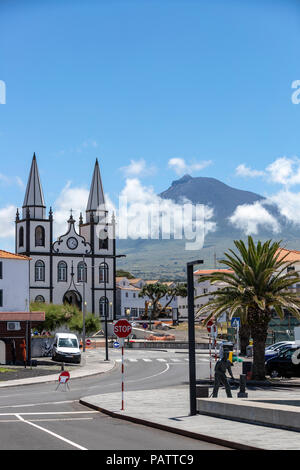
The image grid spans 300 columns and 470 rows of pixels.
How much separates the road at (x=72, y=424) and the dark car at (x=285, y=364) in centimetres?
447

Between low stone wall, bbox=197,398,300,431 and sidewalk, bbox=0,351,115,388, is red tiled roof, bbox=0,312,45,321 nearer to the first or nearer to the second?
sidewalk, bbox=0,351,115,388

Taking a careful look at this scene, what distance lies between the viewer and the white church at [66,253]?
11800 centimetres

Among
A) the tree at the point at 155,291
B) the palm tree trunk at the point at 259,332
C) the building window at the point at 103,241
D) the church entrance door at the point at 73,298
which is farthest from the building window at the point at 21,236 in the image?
the palm tree trunk at the point at 259,332

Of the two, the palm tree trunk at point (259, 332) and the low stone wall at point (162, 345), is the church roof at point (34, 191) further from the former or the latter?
the palm tree trunk at point (259, 332)

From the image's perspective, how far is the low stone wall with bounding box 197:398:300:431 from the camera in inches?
628

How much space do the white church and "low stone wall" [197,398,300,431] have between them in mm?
96600

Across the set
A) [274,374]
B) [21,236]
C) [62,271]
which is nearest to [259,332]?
[274,374]

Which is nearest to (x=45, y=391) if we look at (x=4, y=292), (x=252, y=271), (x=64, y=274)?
(x=252, y=271)

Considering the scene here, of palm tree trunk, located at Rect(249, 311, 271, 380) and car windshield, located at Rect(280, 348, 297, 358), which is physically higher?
palm tree trunk, located at Rect(249, 311, 271, 380)

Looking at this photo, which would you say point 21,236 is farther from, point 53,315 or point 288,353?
point 288,353

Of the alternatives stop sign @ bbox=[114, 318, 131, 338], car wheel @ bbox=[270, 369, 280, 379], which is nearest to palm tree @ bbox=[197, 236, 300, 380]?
car wheel @ bbox=[270, 369, 280, 379]

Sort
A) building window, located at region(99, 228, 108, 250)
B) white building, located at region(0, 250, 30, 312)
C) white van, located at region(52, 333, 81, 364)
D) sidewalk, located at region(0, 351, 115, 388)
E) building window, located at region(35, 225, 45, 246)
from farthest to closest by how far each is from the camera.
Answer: building window, located at region(99, 228, 108, 250) < building window, located at region(35, 225, 45, 246) < white building, located at region(0, 250, 30, 312) < white van, located at region(52, 333, 81, 364) < sidewalk, located at region(0, 351, 115, 388)
